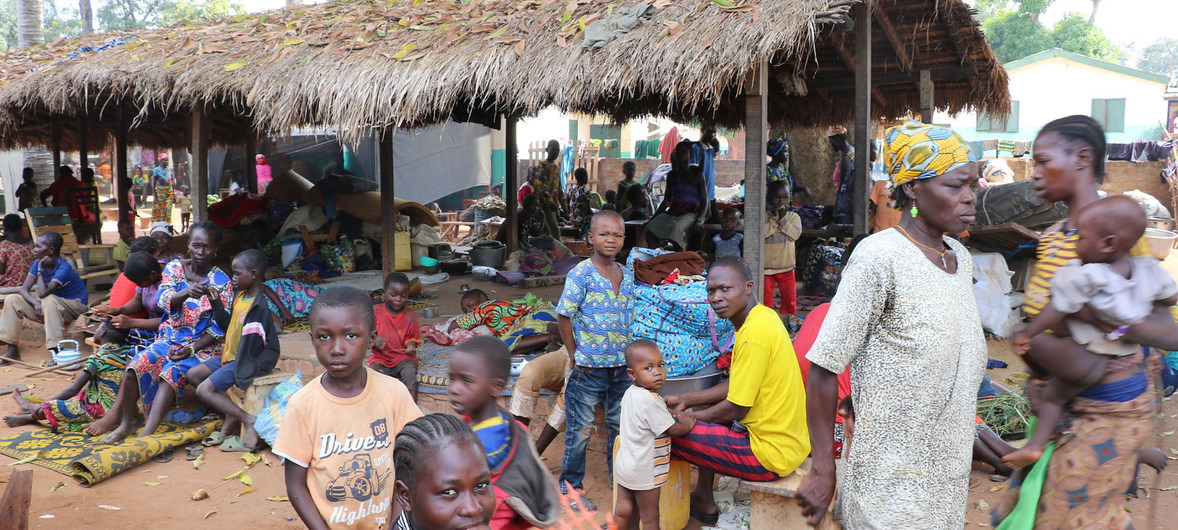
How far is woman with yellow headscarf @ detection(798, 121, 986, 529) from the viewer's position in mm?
2139

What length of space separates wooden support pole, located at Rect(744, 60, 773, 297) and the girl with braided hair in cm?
370

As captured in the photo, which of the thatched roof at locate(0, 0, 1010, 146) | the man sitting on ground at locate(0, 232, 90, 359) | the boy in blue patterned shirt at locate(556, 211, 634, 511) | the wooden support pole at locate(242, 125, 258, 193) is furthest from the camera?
the wooden support pole at locate(242, 125, 258, 193)

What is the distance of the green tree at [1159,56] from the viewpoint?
63594 millimetres

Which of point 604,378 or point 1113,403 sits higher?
point 1113,403

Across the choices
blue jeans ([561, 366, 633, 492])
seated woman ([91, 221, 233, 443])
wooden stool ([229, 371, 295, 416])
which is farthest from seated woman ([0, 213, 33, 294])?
blue jeans ([561, 366, 633, 492])

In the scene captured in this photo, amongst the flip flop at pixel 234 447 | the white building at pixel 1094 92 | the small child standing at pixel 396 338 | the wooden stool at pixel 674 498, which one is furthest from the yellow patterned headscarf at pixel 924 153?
the white building at pixel 1094 92

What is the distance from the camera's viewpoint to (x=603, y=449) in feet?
17.1

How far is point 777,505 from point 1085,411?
1.49m

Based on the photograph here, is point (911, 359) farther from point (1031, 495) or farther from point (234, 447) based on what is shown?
point (234, 447)

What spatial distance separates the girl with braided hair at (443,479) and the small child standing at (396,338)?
3.60m

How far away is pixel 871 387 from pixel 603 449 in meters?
3.19

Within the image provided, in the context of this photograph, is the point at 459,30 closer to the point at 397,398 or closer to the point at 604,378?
the point at 604,378

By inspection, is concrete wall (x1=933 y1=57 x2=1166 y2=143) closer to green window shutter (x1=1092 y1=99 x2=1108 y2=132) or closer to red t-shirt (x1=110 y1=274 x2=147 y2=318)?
green window shutter (x1=1092 y1=99 x2=1108 y2=132)

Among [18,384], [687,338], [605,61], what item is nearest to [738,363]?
[687,338]
